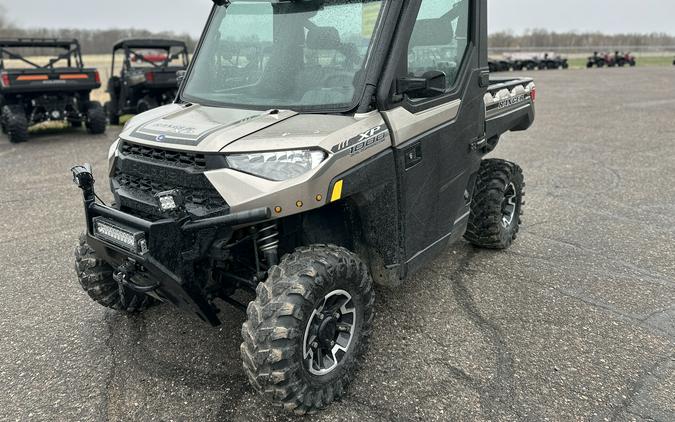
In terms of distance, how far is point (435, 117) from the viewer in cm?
338

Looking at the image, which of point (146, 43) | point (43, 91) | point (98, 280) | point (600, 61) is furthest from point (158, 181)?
point (600, 61)

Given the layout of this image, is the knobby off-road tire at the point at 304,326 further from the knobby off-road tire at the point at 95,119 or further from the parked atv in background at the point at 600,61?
the parked atv in background at the point at 600,61

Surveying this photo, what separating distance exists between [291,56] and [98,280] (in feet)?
6.52

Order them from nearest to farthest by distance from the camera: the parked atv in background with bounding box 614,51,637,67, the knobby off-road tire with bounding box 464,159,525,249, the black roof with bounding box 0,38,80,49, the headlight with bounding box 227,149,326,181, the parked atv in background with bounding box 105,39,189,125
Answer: the headlight with bounding box 227,149,326,181
the knobby off-road tire with bounding box 464,159,525,249
the black roof with bounding box 0,38,80,49
the parked atv in background with bounding box 105,39,189,125
the parked atv in background with bounding box 614,51,637,67

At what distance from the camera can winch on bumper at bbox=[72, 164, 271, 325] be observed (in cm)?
253

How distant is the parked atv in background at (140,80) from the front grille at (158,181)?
34.4 feet

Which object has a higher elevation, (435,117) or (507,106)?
(507,106)

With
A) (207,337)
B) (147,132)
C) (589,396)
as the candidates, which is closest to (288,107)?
(147,132)

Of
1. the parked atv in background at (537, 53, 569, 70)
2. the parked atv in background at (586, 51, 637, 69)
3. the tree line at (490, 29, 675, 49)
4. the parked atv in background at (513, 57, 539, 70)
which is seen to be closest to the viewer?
the parked atv in background at (513, 57, 539, 70)

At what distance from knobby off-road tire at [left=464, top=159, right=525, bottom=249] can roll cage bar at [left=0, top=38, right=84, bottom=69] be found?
1081 centimetres

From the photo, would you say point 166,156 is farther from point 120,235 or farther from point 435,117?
point 435,117

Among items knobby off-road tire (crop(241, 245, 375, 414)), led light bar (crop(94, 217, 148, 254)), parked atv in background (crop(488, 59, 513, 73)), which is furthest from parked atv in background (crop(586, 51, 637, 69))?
led light bar (crop(94, 217, 148, 254))

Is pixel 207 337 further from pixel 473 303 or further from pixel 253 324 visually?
pixel 473 303

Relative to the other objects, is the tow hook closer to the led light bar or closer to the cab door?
the led light bar
